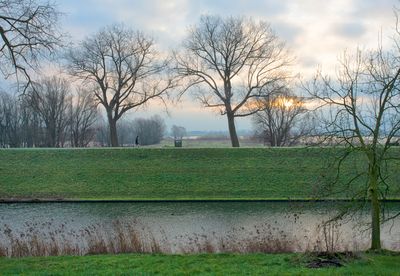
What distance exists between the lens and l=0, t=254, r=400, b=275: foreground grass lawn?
7473mm

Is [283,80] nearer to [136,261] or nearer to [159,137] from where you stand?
[136,261]

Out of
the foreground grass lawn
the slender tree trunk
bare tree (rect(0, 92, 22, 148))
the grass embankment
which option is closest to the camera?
the foreground grass lawn

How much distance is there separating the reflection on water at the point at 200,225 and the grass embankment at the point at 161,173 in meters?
2.03

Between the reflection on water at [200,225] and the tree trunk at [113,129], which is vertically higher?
the tree trunk at [113,129]

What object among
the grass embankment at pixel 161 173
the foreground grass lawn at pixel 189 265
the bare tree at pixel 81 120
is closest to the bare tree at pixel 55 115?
the bare tree at pixel 81 120

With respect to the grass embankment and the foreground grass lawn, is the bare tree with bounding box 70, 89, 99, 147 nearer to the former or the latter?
the grass embankment

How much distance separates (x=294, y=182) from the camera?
81.3 feet

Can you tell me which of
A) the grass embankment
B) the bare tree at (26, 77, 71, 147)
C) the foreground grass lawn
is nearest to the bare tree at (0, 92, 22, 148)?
the bare tree at (26, 77, 71, 147)

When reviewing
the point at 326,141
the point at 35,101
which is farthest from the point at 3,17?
the point at 326,141

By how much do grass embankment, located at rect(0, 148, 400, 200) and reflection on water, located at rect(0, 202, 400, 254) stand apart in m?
2.03

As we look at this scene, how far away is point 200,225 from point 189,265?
23.9 ft

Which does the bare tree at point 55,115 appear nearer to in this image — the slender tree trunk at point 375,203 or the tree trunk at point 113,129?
the tree trunk at point 113,129

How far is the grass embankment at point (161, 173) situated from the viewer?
24.1 metres

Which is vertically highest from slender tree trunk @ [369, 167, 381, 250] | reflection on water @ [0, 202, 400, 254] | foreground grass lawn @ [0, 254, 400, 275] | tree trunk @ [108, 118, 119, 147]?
tree trunk @ [108, 118, 119, 147]
